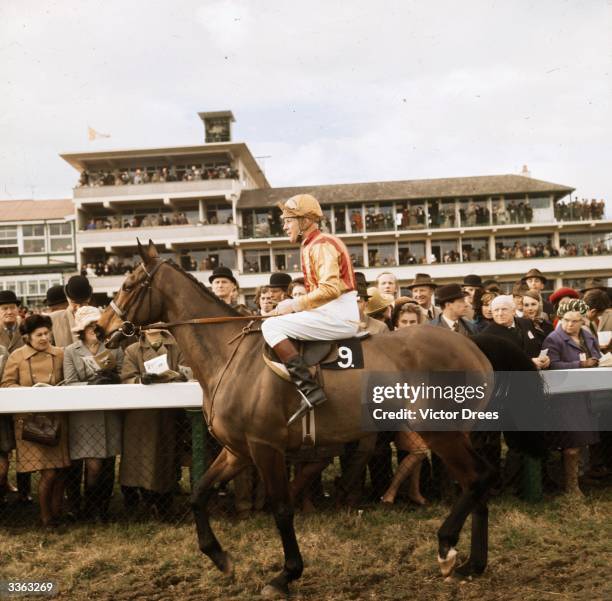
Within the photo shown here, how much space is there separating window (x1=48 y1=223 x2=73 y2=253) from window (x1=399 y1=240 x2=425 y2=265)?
20.7 m

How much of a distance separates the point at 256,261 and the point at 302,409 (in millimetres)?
33150

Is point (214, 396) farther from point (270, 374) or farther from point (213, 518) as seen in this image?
point (213, 518)

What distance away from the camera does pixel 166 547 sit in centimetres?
425

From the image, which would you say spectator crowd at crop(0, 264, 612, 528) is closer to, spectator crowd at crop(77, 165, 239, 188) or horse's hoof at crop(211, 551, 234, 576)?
horse's hoof at crop(211, 551, 234, 576)

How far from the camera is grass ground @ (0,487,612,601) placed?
359cm

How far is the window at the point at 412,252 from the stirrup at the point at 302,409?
1298 inches

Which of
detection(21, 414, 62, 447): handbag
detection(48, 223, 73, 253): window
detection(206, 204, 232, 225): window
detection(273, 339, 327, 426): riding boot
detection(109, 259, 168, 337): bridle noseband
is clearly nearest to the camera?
detection(273, 339, 327, 426): riding boot

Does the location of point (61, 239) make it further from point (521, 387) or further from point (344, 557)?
point (521, 387)

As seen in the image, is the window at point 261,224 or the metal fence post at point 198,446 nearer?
the metal fence post at point 198,446

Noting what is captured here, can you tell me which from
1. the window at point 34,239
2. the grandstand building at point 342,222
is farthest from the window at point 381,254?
the window at point 34,239

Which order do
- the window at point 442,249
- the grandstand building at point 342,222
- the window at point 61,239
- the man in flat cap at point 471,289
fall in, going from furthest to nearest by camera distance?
the window at point 61,239
the window at point 442,249
the grandstand building at point 342,222
the man in flat cap at point 471,289

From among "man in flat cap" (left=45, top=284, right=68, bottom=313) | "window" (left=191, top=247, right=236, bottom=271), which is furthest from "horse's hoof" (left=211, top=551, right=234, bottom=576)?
"window" (left=191, top=247, right=236, bottom=271)

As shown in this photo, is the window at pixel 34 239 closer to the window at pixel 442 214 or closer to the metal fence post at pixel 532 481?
the window at pixel 442 214

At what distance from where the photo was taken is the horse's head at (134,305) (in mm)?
4129
